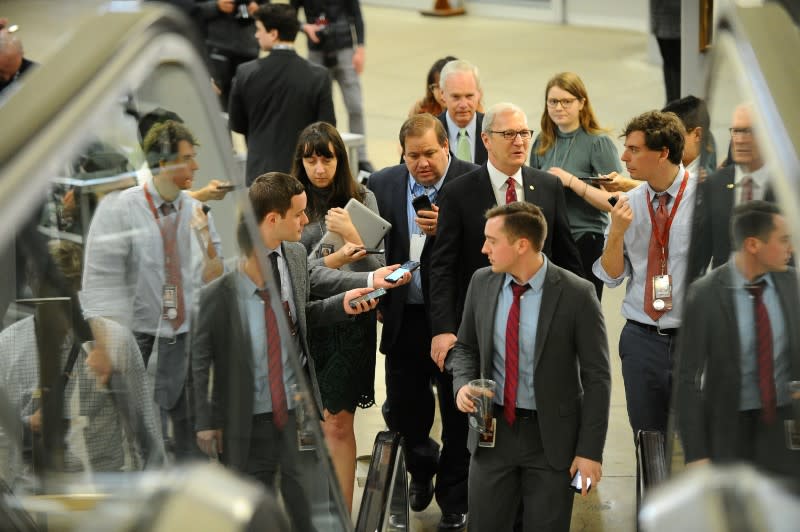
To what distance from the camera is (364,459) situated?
6078 millimetres

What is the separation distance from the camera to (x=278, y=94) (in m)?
7.34

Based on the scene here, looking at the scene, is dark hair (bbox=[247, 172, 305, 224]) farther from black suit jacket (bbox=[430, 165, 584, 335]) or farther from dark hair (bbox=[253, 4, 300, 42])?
dark hair (bbox=[253, 4, 300, 42])

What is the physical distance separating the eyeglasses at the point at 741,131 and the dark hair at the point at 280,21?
5.93m

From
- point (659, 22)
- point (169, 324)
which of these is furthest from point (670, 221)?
point (659, 22)

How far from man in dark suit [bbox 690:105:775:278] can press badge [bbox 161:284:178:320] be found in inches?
31.0

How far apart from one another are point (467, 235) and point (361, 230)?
461 mm

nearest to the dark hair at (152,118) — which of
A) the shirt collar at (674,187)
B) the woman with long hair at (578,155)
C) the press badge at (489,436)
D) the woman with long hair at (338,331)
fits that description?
the press badge at (489,436)

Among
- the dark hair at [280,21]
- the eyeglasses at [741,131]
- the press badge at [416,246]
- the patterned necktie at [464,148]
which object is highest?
the dark hair at [280,21]

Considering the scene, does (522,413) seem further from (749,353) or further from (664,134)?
(749,353)

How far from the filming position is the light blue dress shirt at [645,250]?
4.71m

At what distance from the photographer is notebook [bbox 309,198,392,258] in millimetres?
5051

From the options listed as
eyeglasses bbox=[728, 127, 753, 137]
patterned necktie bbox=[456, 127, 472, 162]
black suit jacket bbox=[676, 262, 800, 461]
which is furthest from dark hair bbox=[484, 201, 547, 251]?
eyeglasses bbox=[728, 127, 753, 137]

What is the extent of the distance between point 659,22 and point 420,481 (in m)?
5.62

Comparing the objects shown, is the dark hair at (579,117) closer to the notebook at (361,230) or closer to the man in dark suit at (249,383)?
the notebook at (361,230)
